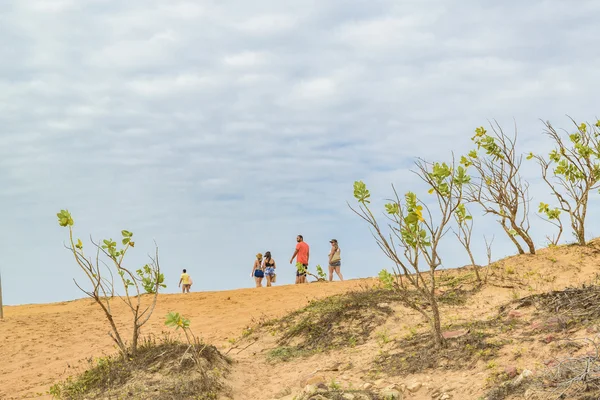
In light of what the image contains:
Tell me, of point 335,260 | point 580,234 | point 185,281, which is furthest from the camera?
point 185,281

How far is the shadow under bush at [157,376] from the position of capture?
995 centimetres

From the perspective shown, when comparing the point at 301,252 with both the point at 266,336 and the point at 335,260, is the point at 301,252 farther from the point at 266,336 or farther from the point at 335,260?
the point at 266,336

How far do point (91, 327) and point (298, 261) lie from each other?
7.02 metres

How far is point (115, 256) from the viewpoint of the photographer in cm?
1223

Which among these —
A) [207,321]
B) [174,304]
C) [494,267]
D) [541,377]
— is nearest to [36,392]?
[207,321]

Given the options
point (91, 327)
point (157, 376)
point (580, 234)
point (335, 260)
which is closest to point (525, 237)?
point (580, 234)

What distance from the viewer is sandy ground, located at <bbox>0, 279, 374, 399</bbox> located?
1357cm

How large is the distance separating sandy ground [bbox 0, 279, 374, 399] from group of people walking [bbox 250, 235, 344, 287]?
5.70 ft

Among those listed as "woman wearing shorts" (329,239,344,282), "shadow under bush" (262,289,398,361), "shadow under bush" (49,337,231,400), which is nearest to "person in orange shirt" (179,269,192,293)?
"woman wearing shorts" (329,239,344,282)

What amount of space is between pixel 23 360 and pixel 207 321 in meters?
4.34

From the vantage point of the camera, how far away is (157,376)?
34.6ft

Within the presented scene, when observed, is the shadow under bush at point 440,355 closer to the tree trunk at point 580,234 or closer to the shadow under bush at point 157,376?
the shadow under bush at point 157,376

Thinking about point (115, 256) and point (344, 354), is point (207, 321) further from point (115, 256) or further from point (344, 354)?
point (344, 354)

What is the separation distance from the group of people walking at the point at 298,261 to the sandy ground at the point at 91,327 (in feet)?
5.70
